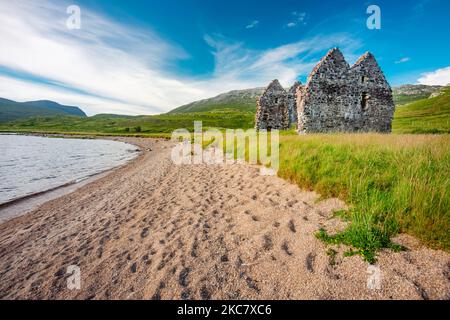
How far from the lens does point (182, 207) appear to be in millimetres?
6848

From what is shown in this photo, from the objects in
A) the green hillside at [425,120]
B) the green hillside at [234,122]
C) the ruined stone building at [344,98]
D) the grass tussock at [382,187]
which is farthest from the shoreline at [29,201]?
the green hillside at [234,122]

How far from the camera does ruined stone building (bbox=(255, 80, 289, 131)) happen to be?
2522cm

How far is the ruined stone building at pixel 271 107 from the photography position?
82.7ft

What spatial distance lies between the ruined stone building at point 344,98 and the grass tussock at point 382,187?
9772 mm

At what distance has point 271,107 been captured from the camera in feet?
83.0

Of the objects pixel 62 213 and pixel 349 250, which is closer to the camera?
pixel 349 250

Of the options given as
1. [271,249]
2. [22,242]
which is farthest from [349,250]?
[22,242]

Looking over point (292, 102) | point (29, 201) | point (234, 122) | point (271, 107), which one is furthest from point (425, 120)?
point (234, 122)

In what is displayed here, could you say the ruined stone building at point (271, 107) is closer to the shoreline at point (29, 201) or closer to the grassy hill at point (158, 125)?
the shoreline at point (29, 201)

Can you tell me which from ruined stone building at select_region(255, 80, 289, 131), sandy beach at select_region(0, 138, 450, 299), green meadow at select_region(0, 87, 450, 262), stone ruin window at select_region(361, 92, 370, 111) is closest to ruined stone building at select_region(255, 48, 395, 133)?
stone ruin window at select_region(361, 92, 370, 111)

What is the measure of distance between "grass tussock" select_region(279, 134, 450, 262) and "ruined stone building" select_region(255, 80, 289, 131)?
17619 millimetres

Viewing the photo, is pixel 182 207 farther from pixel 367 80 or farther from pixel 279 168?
pixel 367 80

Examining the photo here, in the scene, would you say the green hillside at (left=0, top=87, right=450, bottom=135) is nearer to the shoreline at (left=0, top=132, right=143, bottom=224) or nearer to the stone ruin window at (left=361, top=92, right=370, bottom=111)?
the stone ruin window at (left=361, top=92, right=370, bottom=111)

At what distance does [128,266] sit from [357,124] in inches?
764
